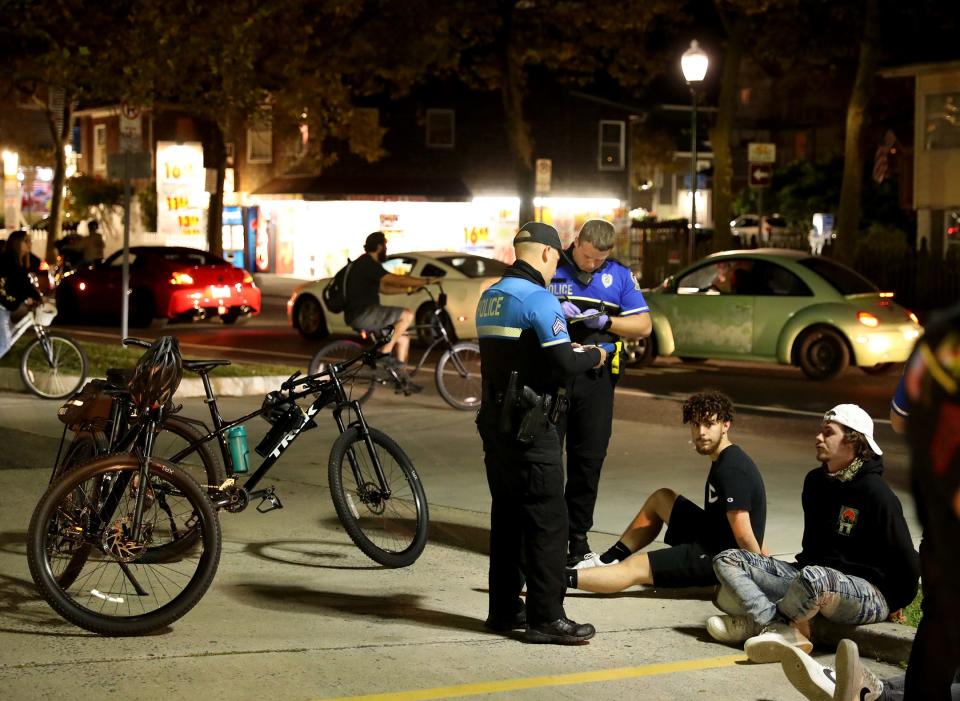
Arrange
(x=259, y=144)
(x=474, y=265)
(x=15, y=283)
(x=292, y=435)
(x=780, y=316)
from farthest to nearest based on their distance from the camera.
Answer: (x=259, y=144)
(x=474, y=265)
(x=780, y=316)
(x=15, y=283)
(x=292, y=435)

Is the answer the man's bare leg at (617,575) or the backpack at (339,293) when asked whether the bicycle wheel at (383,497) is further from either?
the backpack at (339,293)

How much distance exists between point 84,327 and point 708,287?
1215cm

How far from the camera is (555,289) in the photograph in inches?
320

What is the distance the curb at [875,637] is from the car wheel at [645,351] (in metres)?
12.9

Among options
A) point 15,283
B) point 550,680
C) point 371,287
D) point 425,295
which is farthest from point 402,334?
point 550,680

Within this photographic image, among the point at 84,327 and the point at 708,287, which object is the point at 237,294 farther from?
the point at 708,287

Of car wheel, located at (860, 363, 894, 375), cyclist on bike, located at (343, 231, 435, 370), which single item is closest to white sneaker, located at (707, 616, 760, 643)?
cyclist on bike, located at (343, 231, 435, 370)

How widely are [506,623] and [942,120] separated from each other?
1173 inches

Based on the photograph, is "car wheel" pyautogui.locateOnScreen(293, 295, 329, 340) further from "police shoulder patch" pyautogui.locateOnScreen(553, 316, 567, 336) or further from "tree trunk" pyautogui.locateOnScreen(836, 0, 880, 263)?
"police shoulder patch" pyautogui.locateOnScreen(553, 316, 567, 336)

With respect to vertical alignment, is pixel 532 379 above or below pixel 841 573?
above

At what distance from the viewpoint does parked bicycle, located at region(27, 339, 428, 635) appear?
6.41 metres

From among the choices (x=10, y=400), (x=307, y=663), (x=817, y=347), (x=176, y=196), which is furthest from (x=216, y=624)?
(x=176, y=196)

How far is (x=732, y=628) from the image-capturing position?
665 centimetres

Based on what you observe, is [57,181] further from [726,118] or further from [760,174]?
[760,174]
